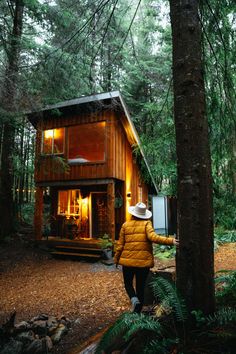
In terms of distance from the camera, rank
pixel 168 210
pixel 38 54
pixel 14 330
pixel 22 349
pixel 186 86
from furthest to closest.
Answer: pixel 168 210 → pixel 38 54 → pixel 14 330 → pixel 22 349 → pixel 186 86

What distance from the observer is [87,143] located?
1558 cm

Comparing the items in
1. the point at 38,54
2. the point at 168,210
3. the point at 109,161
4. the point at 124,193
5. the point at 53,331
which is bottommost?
the point at 53,331

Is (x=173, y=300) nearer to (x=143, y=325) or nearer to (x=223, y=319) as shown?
(x=143, y=325)

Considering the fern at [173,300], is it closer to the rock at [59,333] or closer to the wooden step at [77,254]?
the rock at [59,333]

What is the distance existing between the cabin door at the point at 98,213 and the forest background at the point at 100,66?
3.91 meters

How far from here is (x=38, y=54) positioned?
1039cm

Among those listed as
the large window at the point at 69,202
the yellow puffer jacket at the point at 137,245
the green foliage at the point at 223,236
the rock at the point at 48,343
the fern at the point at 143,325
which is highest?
the large window at the point at 69,202

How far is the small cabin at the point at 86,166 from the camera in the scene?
40.5ft

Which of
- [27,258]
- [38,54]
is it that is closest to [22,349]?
[27,258]

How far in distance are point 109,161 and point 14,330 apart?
843 cm

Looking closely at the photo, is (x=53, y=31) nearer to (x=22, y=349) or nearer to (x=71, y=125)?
(x=71, y=125)

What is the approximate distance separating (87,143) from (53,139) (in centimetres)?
233

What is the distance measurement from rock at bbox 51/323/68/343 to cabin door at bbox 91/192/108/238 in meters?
9.84

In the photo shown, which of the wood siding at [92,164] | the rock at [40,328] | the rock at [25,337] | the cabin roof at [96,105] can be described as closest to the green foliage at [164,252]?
the cabin roof at [96,105]
